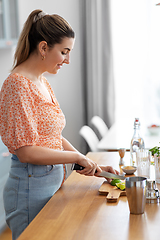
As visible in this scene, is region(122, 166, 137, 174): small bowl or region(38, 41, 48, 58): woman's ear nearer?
region(38, 41, 48, 58): woman's ear

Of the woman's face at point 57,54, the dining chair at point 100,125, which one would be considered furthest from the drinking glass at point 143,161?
the dining chair at point 100,125

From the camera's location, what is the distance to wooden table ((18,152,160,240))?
1.02 metres

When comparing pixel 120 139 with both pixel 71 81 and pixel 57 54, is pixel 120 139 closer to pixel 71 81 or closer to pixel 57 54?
pixel 71 81

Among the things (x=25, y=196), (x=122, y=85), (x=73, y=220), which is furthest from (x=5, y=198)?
(x=122, y=85)

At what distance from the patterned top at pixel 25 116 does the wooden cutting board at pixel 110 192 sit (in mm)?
264

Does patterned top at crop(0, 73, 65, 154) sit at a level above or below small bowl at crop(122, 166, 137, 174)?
above

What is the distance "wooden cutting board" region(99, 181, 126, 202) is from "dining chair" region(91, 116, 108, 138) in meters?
2.58

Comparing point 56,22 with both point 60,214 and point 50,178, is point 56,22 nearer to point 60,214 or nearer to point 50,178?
point 50,178

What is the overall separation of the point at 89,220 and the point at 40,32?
810 millimetres

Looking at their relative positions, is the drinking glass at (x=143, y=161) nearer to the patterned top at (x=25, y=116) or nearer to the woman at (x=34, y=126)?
the woman at (x=34, y=126)

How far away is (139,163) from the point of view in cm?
156

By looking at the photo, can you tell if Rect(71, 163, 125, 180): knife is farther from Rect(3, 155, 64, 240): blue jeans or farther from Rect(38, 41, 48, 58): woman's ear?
Rect(38, 41, 48, 58): woman's ear

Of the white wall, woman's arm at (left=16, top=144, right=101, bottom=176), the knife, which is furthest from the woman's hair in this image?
the white wall

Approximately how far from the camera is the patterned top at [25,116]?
133cm
